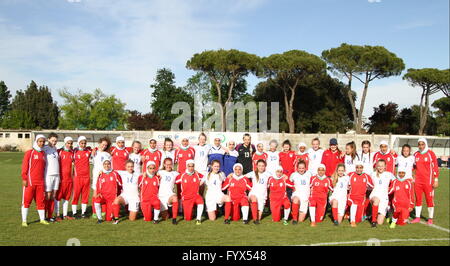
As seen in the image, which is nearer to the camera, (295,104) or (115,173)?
(115,173)

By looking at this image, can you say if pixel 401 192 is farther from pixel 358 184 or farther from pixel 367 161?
pixel 367 161

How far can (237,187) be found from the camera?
7.39m

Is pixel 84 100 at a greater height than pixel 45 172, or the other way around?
pixel 84 100

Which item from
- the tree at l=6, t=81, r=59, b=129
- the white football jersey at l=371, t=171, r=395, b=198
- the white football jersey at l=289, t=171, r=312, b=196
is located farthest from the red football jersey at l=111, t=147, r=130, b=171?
the tree at l=6, t=81, r=59, b=129

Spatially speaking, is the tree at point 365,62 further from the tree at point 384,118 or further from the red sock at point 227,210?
the red sock at point 227,210

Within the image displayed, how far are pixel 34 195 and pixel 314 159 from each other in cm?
582

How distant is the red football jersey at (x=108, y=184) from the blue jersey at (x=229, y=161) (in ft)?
7.82

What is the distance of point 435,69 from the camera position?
126 ft

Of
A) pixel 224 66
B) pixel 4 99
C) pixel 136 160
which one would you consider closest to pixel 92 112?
pixel 224 66

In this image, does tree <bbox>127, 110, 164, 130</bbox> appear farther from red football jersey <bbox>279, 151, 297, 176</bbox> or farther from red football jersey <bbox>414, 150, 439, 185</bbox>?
red football jersey <bbox>414, 150, 439, 185</bbox>

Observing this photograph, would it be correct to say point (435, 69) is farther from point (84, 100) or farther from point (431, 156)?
point (84, 100)

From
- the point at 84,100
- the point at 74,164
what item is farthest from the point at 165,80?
the point at 74,164
